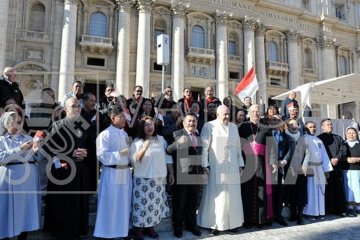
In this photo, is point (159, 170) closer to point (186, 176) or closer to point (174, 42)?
point (186, 176)

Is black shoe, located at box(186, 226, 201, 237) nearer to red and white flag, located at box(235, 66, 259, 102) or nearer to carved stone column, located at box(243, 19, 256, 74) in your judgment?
red and white flag, located at box(235, 66, 259, 102)

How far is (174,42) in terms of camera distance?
2239cm

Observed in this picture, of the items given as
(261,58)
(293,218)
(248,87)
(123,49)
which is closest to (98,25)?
(123,49)

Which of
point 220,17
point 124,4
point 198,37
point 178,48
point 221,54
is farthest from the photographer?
point 198,37

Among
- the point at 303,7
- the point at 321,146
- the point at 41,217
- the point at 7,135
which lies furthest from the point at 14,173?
the point at 303,7

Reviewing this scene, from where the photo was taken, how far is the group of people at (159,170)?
3918mm

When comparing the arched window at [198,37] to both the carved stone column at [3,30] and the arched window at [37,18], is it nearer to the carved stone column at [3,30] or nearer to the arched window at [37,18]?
the arched window at [37,18]

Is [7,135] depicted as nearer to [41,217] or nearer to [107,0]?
[41,217]

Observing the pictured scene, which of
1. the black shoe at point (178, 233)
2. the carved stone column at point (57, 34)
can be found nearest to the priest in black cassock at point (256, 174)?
the black shoe at point (178, 233)

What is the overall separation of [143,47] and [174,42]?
8.94 ft

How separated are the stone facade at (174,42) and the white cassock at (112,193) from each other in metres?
16.1

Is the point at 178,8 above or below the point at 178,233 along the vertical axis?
above

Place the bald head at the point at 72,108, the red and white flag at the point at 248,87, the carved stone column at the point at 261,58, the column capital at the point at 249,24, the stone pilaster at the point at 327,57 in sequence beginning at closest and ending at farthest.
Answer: the bald head at the point at 72,108
the red and white flag at the point at 248,87
the column capital at the point at 249,24
the carved stone column at the point at 261,58
the stone pilaster at the point at 327,57

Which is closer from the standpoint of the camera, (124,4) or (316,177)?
(316,177)
